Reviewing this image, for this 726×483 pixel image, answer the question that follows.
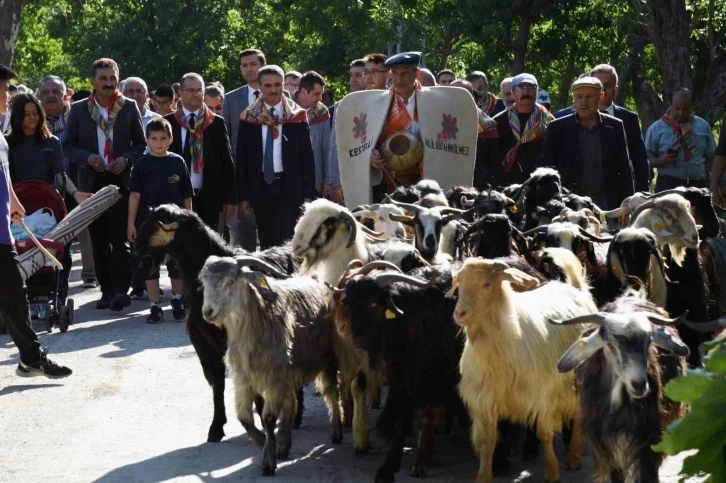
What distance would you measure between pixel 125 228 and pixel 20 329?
430cm

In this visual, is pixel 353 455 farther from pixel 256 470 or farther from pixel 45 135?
pixel 45 135

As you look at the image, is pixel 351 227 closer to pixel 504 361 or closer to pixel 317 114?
pixel 504 361

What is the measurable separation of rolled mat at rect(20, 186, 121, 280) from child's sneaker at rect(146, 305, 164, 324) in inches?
42.7

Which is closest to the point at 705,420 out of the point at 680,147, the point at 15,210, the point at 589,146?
the point at 15,210

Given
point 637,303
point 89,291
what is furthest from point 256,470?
point 89,291

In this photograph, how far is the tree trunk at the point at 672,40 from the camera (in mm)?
19547

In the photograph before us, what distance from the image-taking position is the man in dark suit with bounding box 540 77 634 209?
12016 millimetres

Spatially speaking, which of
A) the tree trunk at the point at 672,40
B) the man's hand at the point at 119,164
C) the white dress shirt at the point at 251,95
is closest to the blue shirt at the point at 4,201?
the man's hand at the point at 119,164

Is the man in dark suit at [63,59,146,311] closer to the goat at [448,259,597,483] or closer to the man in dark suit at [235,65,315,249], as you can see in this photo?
the man in dark suit at [235,65,315,249]

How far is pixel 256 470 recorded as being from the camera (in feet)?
25.7

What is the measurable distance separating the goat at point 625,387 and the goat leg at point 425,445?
1232mm

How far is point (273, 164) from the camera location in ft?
43.9

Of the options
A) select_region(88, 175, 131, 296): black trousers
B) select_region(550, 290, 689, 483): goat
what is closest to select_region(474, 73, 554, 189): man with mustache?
select_region(88, 175, 131, 296): black trousers

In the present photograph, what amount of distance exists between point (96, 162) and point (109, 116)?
0.55 meters
